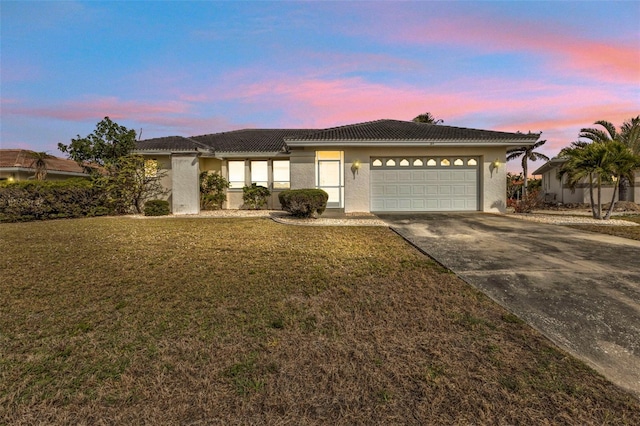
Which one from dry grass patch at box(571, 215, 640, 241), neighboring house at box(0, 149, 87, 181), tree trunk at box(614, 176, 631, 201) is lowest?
dry grass patch at box(571, 215, 640, 241)

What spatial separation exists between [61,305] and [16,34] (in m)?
12.2

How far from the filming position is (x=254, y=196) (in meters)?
15.5

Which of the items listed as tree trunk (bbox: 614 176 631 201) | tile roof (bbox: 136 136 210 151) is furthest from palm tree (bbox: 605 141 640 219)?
tile roof (bbox: 136 136 210 151)

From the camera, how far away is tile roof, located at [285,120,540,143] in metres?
13.1

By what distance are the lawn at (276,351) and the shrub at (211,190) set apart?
9.96 metres

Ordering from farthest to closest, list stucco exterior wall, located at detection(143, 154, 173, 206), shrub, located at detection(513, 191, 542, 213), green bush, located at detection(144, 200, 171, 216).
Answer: stucco exterior wall, located at detection(143, 154, 173, 206) < shrub, located at detection(513, 191, 542, 213) < green bush, located at detection(144, 200, 171, 216)

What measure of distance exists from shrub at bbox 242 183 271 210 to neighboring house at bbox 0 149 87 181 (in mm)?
10128

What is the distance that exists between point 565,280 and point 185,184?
45.0 ft

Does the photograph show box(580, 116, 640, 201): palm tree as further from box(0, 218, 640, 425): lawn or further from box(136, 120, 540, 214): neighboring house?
box(0, 218, 640, 425): lawn

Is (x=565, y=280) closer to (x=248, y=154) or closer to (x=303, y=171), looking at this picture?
(x=303, y=171)

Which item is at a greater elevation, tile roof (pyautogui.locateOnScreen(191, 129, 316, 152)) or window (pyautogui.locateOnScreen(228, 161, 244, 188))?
tile roof (pyautogui.locateOnScreen(191, 129, 316, 152))

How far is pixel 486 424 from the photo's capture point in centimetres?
197

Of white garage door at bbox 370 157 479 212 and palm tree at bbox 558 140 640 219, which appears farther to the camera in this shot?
white garage door at bbox 370 157 479 212

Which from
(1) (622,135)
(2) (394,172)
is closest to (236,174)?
(2) (394,172)
